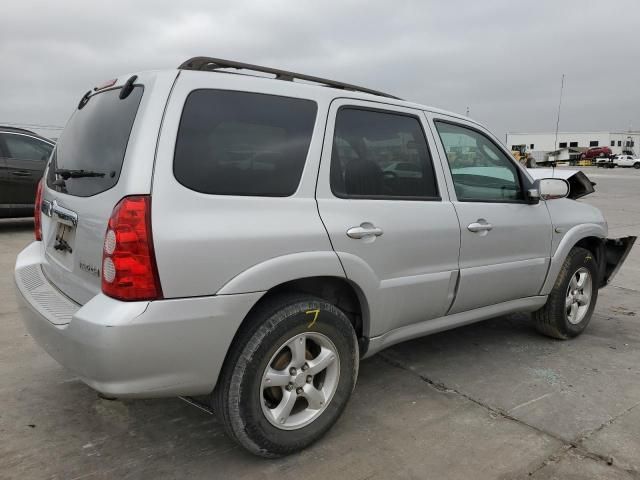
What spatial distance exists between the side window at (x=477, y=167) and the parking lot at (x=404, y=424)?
4.02 ft

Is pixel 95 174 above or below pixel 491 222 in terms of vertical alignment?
above

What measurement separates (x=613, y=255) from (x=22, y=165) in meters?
8.53

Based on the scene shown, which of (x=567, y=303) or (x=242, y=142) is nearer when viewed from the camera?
(x=242, y=142)

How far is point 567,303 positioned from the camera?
432 centimetres

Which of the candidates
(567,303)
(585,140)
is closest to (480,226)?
(567,303)

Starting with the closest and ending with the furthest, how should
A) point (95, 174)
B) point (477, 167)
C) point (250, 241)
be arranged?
1. point (250, 241)
2. point (95, 174)
3. point (477, 167)

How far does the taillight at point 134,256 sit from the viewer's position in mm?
2107

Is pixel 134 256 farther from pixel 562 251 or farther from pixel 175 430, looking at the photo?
pixel 562 251

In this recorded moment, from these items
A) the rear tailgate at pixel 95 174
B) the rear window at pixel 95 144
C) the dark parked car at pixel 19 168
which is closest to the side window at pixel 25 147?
the dark parked car at pixel 19 168

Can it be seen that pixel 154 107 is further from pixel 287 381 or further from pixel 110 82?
pixel 287 381

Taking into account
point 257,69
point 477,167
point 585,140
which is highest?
point 585,140

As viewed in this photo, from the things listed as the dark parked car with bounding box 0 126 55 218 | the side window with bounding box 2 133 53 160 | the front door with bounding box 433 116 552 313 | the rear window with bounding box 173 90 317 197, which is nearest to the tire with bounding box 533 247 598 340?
the front door with bounding box 433 116 552 313

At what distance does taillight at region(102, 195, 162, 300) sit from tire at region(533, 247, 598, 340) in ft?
10.6

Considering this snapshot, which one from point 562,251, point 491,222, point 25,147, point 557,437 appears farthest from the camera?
point 25,147
